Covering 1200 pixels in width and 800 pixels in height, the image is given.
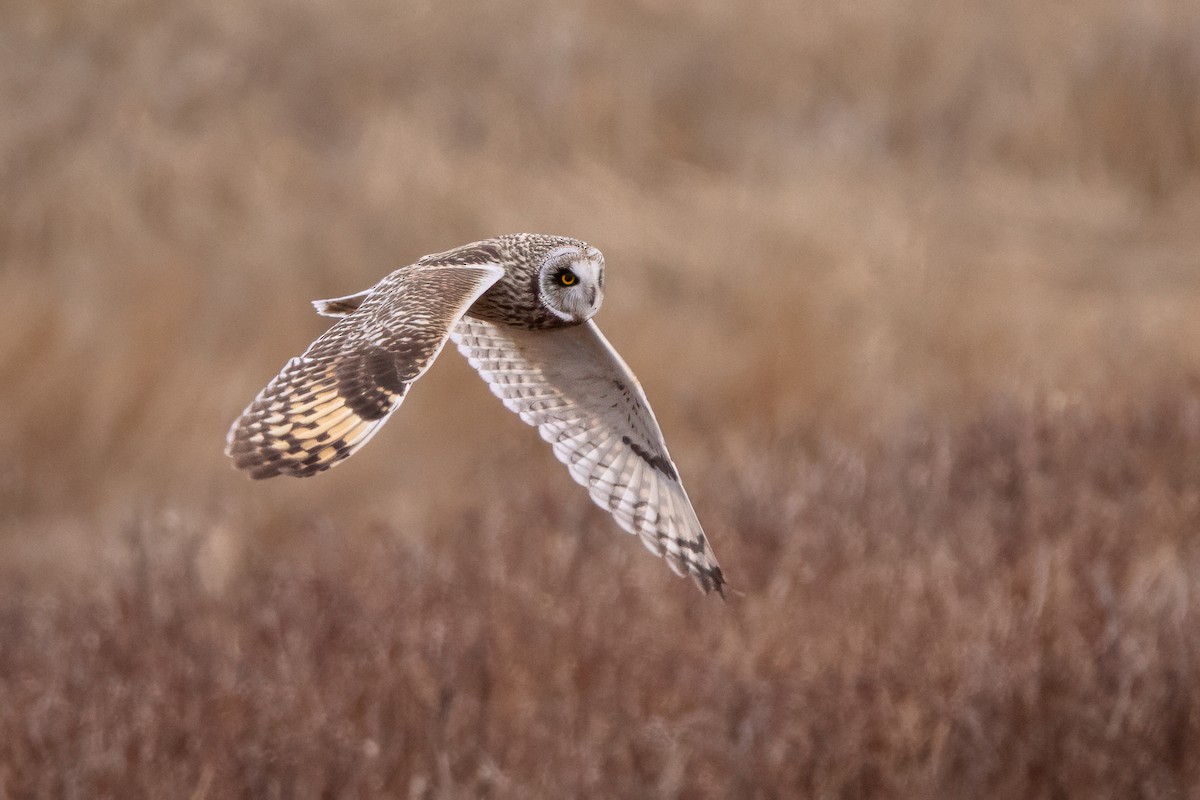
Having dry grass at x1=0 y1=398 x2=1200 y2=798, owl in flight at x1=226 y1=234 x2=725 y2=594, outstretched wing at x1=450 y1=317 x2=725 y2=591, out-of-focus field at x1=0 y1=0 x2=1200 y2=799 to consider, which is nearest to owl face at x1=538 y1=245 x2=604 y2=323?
owl in flight at x1=226 y1=234 x2=725 y2=594

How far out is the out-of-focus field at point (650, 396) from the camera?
4.70 meters

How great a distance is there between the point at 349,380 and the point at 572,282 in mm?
236

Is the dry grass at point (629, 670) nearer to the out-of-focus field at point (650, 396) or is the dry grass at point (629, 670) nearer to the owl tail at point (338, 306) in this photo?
the out-of-focus field at point (650, 396)

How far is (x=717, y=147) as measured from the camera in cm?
1334

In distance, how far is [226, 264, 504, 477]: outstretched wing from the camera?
1.19m

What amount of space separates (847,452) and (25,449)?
497 cm

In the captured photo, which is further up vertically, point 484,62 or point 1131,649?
point 484,62

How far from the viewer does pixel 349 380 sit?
1.27 m

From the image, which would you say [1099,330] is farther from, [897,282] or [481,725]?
[481,725]

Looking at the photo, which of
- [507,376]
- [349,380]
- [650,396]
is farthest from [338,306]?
[650,396]

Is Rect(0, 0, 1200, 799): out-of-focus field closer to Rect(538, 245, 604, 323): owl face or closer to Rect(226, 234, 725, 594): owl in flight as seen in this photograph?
Rect(226, 234, 725, 594): owl in flight

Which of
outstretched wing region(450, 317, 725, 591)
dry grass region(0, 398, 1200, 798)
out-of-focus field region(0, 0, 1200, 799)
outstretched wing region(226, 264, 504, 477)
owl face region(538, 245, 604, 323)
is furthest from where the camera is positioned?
out-of-focus field region(0, 0, 1200, 799)

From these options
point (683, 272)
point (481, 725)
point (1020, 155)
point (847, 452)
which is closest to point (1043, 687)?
point (481, 725)

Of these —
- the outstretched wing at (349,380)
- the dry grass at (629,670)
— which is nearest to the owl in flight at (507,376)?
the outstretched wing at (349,380)
